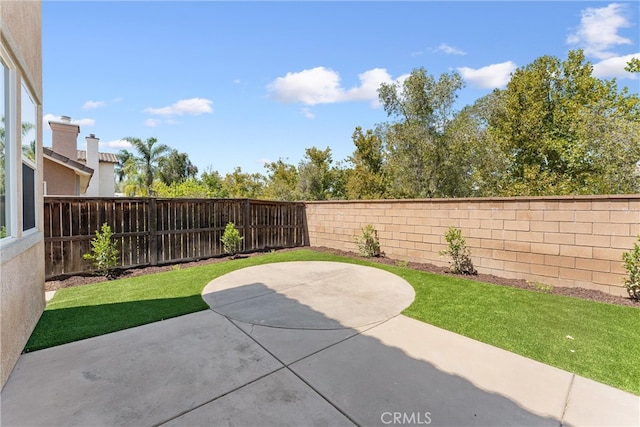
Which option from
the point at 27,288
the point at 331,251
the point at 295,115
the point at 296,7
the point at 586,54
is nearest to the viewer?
the point at 27,288

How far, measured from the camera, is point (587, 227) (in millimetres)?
4750

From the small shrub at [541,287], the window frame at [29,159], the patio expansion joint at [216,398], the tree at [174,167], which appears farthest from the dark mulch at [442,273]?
the tree at [174,167]

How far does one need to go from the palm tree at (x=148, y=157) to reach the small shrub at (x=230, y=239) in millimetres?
24667

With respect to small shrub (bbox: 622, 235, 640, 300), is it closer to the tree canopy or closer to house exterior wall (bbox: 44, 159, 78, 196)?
the tree canopy

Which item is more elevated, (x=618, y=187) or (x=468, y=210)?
(x=618, y=187)

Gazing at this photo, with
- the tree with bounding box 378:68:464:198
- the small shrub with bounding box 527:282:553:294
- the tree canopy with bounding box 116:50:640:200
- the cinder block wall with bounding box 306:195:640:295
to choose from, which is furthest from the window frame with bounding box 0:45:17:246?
the tree with bounding box 378:68:464:198

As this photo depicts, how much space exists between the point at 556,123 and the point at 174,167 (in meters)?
31.4

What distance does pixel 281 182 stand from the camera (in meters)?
22.8

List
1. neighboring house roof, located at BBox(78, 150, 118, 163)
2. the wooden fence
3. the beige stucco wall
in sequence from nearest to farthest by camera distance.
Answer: the beige stucco wall, the wooden fence, neighboring house roof, located at BBox(78, 150, 118, 163)

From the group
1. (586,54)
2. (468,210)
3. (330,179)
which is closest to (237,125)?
(330,179)

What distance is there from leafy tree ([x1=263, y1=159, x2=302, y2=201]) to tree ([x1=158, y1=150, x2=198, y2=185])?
1072 cm

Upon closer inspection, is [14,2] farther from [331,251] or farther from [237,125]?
[237,125]

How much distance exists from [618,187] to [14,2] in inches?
631

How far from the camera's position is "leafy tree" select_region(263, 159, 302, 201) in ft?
69.3
